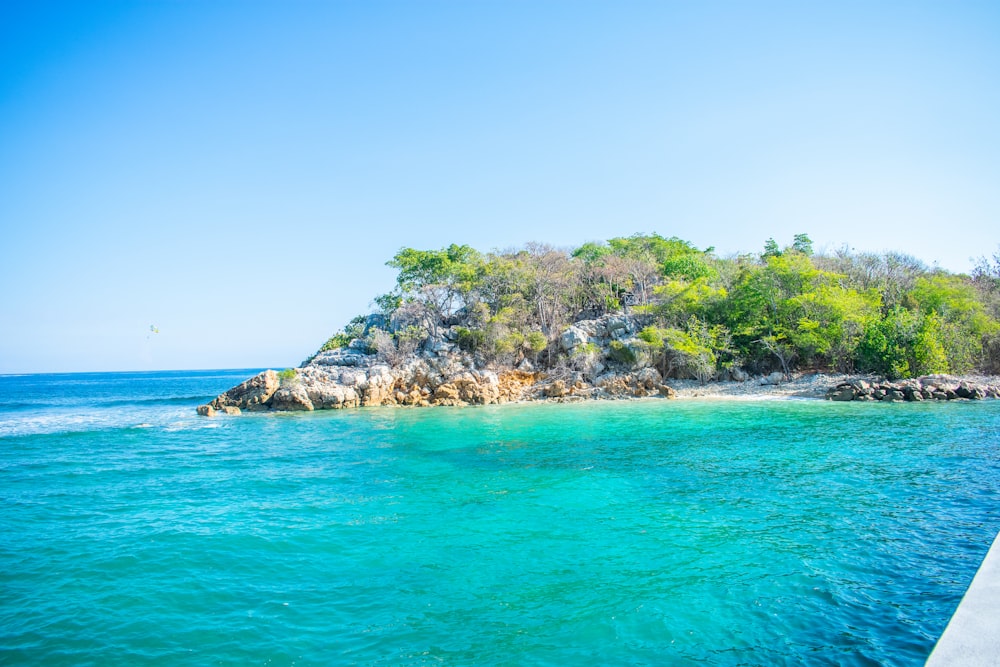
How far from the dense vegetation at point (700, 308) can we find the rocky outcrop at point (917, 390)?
2.13 meters

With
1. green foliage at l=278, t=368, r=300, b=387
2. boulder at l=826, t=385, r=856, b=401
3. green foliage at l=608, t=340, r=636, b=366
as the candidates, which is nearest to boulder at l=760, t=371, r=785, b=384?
boulder at l=826, t=385, r=856, b=401

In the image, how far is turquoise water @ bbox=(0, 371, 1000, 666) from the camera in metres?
6.11

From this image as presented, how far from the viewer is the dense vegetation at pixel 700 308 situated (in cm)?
3041

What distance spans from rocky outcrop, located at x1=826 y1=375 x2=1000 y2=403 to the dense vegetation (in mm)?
2134

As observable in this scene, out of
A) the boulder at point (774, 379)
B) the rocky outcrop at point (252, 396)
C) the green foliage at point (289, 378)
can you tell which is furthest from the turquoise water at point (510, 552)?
the green foliage at point (289, 378)

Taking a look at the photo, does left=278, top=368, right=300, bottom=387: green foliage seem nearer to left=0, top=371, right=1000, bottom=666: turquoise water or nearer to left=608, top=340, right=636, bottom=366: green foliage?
left=0, top=371, right=1000, bottom=666: turquoise water

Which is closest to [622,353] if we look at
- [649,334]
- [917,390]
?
[649,334]

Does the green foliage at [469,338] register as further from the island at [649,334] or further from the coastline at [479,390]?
the coastline at [479,390]

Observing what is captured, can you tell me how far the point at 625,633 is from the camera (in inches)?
240

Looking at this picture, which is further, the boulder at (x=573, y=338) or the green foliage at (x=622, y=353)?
the boulder at (x=573, y=338)

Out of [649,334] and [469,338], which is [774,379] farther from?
[469,338]

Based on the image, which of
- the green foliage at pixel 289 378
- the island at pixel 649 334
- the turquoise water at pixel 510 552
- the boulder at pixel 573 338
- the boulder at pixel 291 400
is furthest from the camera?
the boulder at pixel 573 338

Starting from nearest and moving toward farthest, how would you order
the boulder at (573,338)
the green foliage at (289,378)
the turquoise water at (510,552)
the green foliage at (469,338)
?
the turquoise water at (510,552), the green foliage at (289,378), the boulder at (573,338), the green foliage at (469,338)

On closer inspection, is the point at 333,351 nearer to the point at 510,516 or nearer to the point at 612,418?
the point at 612,418
